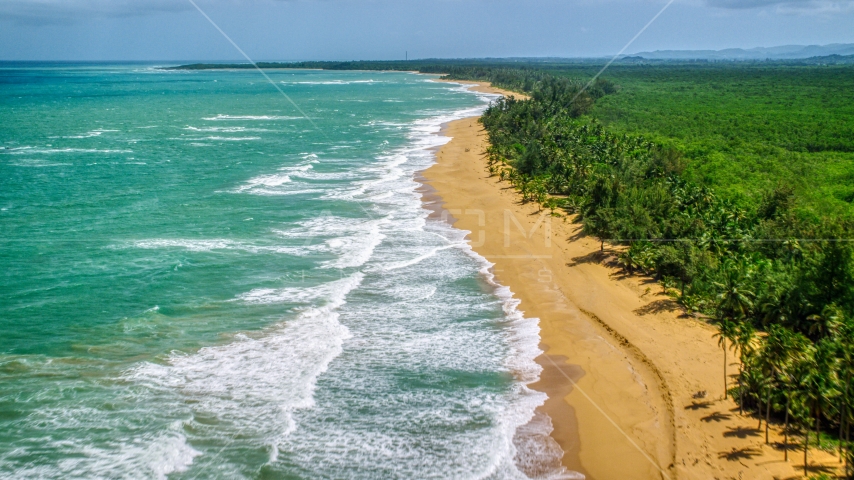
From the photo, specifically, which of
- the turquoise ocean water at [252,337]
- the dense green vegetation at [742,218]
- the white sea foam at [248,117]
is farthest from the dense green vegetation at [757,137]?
the white sea foam at [248,117]

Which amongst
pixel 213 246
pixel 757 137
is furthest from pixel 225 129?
pixel 757 137

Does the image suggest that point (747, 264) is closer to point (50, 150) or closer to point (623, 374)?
point (623, 374)

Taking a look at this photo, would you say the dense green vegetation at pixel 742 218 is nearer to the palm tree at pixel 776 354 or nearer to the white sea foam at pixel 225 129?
the palm tree at pixel 776 354

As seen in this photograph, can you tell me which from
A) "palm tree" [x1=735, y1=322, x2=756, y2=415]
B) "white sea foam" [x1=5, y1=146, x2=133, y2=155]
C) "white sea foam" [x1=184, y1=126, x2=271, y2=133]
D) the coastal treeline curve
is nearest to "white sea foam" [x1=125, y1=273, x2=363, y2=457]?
"palm tree" [x1=735, y1=322, x2=756, y2=415]

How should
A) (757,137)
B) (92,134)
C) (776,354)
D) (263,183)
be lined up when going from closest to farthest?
1. (776,354)
2. (263,183)
3. (757,137)
4. (92,134)

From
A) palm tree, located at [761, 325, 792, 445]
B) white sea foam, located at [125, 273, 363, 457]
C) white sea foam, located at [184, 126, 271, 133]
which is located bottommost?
white sea foam, located at [125, 273, 363, 457]

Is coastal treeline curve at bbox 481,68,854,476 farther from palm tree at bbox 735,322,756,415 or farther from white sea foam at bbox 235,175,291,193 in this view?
white sea foam at bbox 235,175,291,193
